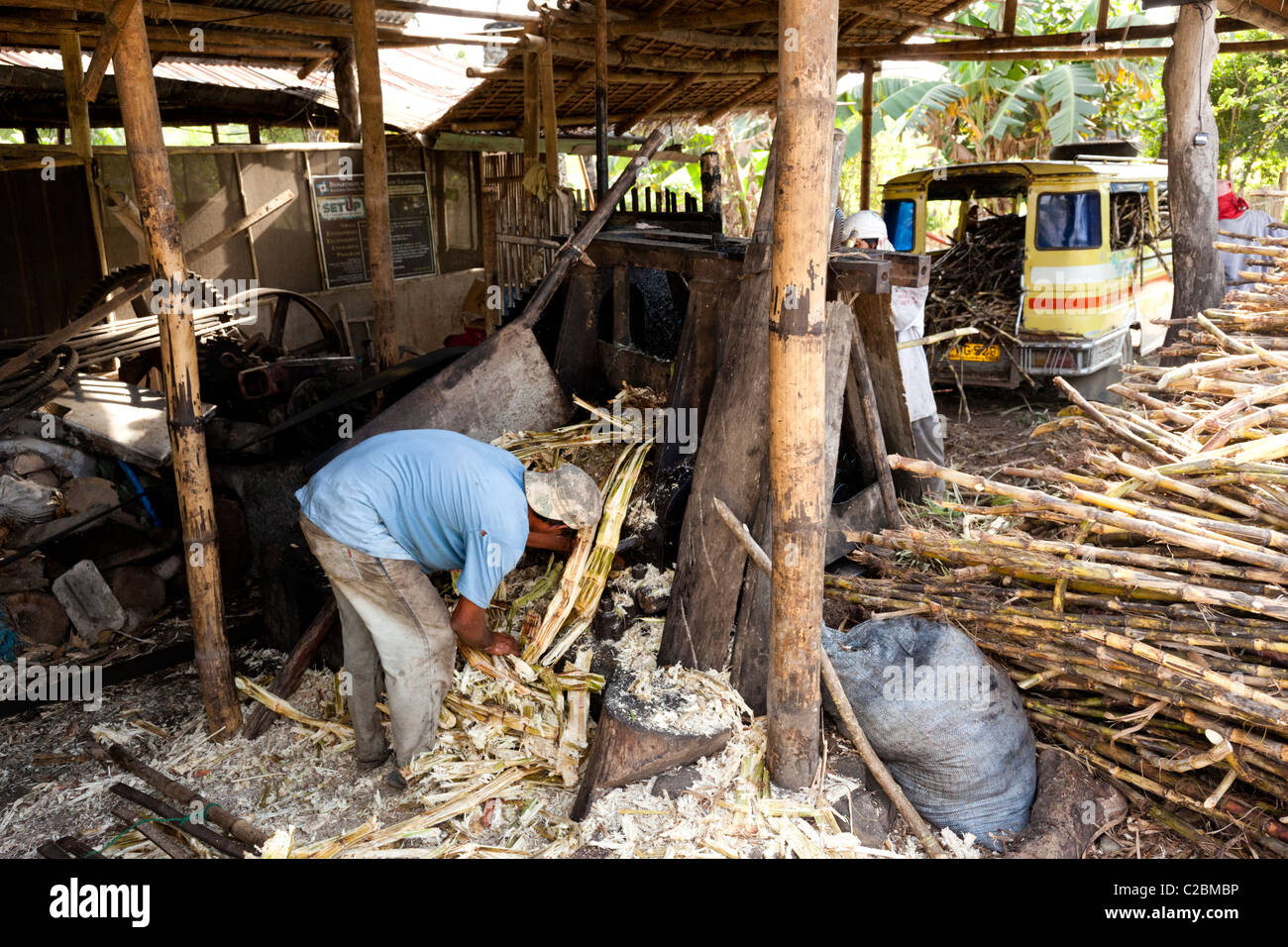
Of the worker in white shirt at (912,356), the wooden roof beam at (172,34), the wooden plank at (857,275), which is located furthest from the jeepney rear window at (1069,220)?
the wooden roof beam at (172,34)

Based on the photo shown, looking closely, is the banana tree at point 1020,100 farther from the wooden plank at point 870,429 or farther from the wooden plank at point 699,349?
the wooden plank at point 699,349

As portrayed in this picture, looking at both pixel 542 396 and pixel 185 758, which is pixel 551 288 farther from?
pixel 185 758

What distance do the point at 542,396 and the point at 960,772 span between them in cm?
294

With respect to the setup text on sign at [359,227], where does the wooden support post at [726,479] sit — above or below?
below

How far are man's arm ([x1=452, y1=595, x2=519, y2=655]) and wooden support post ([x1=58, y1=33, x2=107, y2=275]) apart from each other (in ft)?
17.8

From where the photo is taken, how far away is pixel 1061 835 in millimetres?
3605

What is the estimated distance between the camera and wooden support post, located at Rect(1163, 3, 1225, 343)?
6.43 meters

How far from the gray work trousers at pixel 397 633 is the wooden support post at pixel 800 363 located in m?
1.48

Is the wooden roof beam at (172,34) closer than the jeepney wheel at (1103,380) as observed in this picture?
Yes

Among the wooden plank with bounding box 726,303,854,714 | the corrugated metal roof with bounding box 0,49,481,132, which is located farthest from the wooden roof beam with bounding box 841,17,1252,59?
the wooden plank with bounding box 726,303,854,714

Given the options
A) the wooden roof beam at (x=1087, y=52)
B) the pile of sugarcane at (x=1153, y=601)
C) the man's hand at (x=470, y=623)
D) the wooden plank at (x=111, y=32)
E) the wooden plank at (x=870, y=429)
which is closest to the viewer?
the pile of sugarcane at (x=1153, y=601)

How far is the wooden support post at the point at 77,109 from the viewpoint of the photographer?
24.1 ft

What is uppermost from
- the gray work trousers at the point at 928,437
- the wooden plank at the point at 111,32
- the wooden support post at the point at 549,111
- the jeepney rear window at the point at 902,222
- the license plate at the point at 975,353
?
the wooden support post at the point at 549,111
